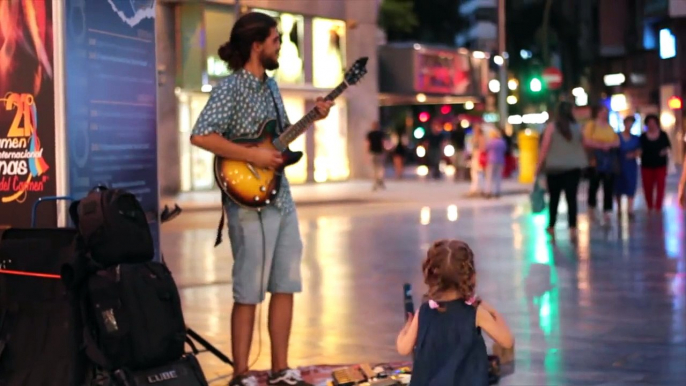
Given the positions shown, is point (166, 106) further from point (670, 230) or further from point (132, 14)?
point (132, 14)

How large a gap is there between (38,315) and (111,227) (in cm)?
48

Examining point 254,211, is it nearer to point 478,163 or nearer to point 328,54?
point 478,163

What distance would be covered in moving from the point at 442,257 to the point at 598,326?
438 centimetres

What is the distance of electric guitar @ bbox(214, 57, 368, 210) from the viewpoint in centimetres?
637

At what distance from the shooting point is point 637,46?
125ft

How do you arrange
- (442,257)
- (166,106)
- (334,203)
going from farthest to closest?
(166,106)
(334,203)
(442,257)

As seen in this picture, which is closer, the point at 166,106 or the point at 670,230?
the point at 670,230

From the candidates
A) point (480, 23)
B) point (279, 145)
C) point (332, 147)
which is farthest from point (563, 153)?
point (480, 23)

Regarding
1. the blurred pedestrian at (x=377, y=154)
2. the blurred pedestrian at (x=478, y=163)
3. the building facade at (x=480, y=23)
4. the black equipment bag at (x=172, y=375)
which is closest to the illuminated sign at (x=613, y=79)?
the blurred pedestrian at (x=377, y=154)

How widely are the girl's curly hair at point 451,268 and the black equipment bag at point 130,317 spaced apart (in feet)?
4.40

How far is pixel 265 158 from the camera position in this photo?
6285mm

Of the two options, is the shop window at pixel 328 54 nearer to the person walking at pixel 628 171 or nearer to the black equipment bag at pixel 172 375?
the person walking at pixel 628 171

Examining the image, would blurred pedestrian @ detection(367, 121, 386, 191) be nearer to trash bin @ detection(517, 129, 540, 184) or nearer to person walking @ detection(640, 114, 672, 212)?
trash bin @ detection(517, 129, 540, 184)

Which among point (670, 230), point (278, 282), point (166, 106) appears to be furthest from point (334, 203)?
point (278, 282)
